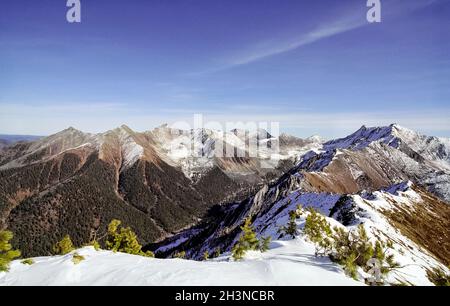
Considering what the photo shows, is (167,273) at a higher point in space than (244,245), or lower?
higher

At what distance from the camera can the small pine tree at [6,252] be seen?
1875 centimetres

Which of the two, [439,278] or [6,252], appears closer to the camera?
[6,252]

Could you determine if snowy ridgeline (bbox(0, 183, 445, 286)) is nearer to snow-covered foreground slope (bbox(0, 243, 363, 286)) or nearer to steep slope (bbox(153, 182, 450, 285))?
snow-covered foreground slope (bbox(0, 243, 363, 286))

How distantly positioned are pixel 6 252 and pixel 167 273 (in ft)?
32.2

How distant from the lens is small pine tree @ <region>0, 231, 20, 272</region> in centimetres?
1875

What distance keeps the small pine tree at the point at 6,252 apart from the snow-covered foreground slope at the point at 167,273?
48cm

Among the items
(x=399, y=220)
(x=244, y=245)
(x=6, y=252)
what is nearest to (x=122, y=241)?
(x=244, y=245)

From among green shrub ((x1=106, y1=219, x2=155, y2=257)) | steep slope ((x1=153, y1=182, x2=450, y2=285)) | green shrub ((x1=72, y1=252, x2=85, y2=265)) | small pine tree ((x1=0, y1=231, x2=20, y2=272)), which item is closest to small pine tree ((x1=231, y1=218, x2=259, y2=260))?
steep slope ((x1=153, y1=182, x2=450, y2=285))

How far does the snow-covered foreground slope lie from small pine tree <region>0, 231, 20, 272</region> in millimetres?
480

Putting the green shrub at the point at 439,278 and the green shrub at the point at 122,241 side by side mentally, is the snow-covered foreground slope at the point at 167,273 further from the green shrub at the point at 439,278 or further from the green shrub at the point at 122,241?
the green shrub at the point at 122,241

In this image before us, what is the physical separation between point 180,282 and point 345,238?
436 inches

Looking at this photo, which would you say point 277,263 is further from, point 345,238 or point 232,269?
point 345,238

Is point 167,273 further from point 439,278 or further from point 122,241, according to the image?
point 122,241

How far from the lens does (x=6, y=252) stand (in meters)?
19.9
